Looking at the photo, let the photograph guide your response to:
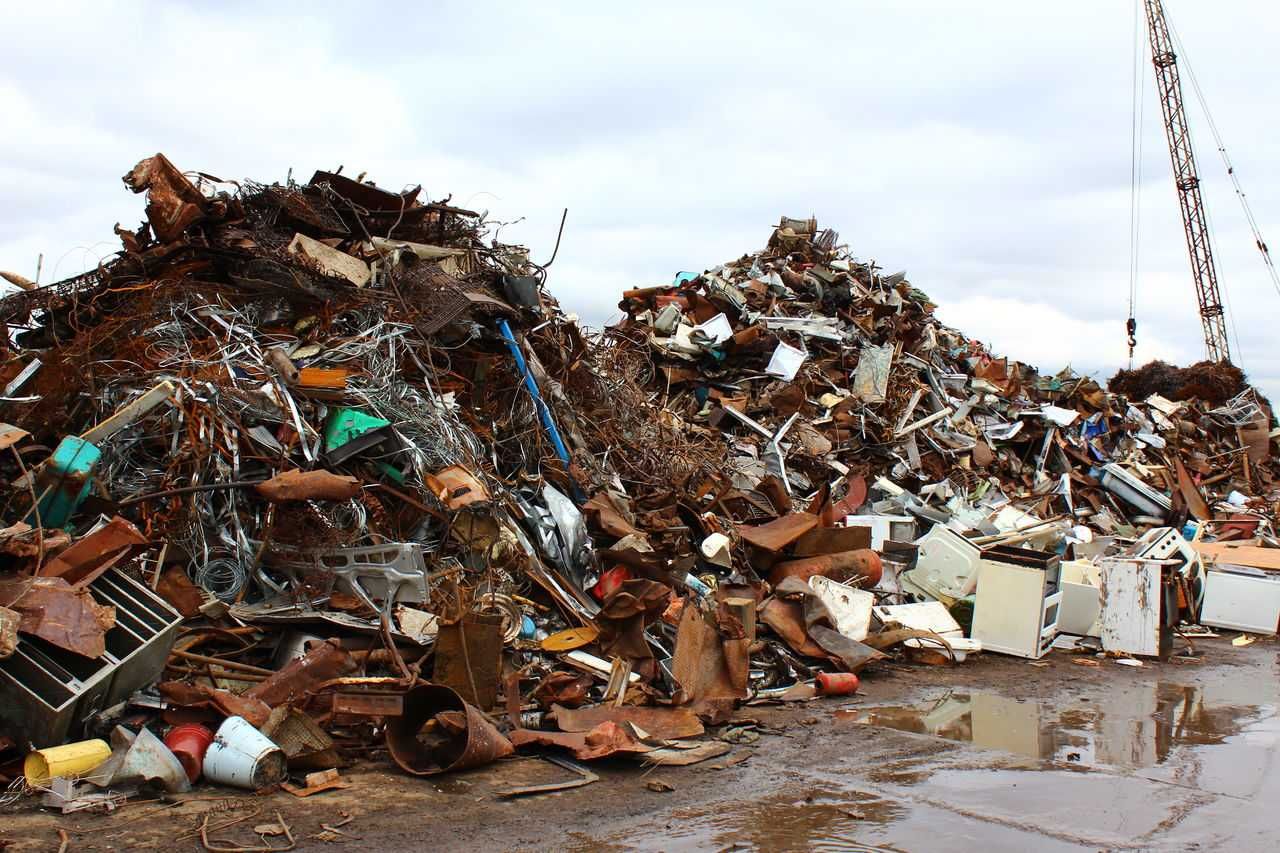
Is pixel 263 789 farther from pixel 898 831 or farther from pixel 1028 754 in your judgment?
pixel 1028 754

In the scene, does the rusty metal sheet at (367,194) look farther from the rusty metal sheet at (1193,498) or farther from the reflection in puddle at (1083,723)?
the rusty metal sheet at (1193,498)

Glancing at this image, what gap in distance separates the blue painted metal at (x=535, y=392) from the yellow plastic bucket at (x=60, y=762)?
4431 mm

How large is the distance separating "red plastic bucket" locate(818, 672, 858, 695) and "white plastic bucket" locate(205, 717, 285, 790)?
3673mm

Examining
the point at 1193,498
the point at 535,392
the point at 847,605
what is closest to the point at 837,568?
the point at 847,605

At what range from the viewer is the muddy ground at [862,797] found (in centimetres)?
415

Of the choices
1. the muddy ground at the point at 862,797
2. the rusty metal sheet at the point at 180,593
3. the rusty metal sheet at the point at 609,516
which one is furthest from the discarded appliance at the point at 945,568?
the rusty metal sheet at the point at 180,593

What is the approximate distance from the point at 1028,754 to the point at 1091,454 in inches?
445

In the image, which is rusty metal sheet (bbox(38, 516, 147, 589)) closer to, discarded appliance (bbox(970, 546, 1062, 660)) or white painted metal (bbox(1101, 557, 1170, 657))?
discarded appliance (bbox(970, 546, 1062, 660))

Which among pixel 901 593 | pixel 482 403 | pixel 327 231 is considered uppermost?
pixel 327 231

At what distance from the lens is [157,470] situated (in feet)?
21.2

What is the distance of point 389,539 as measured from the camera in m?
6.71

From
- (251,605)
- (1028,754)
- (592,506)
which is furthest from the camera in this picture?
(592,506)

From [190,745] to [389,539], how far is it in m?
2.30

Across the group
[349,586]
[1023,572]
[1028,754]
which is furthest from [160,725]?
[1023,572]
